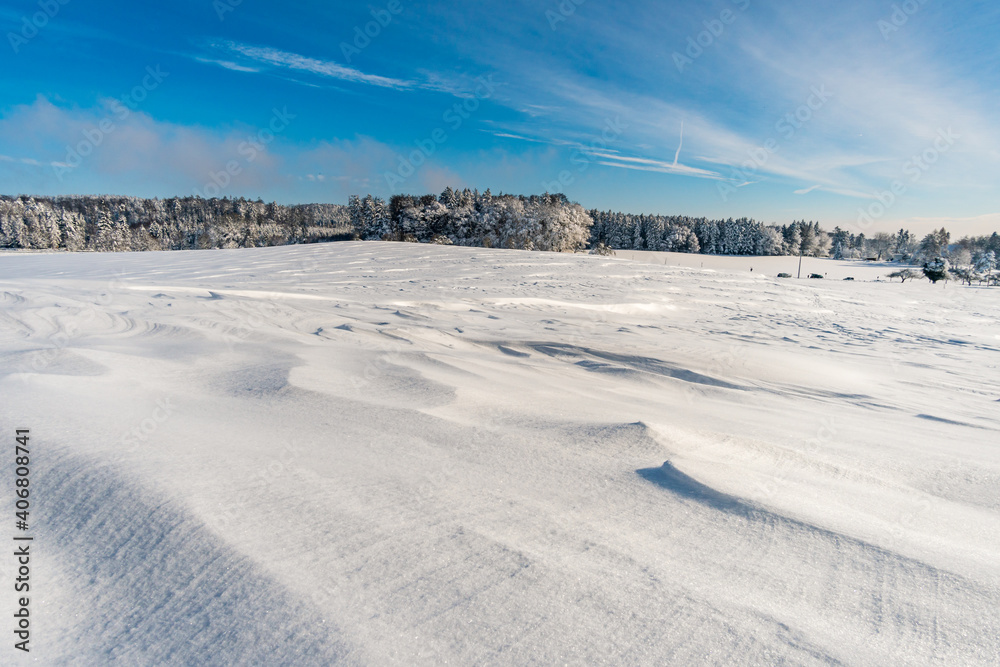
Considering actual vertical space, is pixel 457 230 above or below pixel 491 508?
above

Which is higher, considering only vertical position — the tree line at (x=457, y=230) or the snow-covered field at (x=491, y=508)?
the tree line at (x=457, y=230)

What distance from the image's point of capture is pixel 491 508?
1.47 metres

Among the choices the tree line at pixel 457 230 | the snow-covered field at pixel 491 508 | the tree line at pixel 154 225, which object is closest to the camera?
the snow-covered field at pixel 491 508

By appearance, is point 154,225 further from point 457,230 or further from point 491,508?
point 491,508

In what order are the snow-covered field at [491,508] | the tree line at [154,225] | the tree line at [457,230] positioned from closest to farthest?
the snow-covered field at [491,508]
the tree line at [457,230]
the tree line at [154,225]

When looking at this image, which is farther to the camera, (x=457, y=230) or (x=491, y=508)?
(x=457, y=230)

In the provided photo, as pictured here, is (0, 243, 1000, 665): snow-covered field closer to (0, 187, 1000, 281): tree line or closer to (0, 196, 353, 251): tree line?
(0, 187, 1000, 281): tree line

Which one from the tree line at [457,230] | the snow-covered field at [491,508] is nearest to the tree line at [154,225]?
the tree line at [457,230]

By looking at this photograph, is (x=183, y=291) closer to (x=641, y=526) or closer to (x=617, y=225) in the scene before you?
(x=641, y=526)

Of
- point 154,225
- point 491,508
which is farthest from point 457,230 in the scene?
point 154,225

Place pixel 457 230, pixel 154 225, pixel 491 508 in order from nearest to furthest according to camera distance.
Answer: pixel 491 508
pixel 457 230
pixel 154 225

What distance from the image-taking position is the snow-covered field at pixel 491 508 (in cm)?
100

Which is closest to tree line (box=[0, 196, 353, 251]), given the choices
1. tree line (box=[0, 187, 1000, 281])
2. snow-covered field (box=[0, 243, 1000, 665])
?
tree line (box=[0, 187, 1000, 281])

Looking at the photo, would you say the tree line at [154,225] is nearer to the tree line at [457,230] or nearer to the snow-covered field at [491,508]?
the tree line at [457,230]
